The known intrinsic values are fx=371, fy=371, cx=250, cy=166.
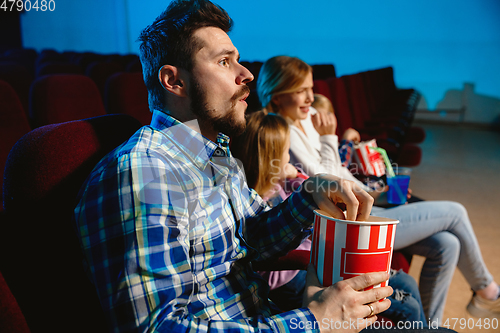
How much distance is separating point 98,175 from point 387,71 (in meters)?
5.31

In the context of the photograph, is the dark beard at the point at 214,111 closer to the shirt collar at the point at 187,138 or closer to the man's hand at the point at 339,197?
the shirt collar at the point at 187,138

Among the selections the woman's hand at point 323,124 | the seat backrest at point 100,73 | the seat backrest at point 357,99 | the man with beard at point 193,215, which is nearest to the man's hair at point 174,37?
the man with beard at point 193,215

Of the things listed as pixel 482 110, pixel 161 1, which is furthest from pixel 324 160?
pixel 482 110

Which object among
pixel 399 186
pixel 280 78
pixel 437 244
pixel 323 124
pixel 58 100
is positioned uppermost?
pixel 280 78

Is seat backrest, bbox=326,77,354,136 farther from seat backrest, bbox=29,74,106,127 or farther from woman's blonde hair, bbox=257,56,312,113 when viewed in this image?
seat backrest, bbox=29,74,106,127

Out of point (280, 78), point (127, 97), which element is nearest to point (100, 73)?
point (127, 97)

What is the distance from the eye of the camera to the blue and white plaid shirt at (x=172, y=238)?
1.59 ft

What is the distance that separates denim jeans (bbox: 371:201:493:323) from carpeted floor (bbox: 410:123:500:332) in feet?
0.63

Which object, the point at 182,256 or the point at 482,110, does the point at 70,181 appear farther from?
the point at 482,110

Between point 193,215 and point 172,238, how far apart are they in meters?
0.09

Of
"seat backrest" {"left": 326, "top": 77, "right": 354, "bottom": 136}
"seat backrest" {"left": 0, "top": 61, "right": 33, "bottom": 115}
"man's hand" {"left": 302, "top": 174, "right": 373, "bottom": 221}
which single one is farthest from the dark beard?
"seat backrest" {"left": 326, "top": 77, "right": 354, "bottom": 136}

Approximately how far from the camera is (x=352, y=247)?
56cm

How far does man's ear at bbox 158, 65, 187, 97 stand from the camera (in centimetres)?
66

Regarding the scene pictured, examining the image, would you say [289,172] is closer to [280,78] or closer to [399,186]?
[399,186]
